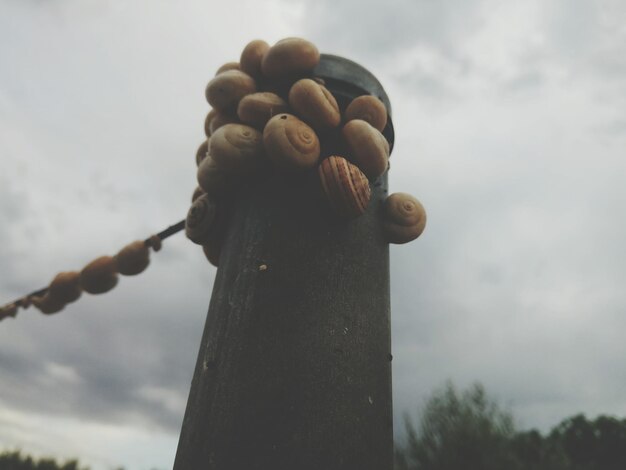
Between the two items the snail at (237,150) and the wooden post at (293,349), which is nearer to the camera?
the wooden post at (293,349)

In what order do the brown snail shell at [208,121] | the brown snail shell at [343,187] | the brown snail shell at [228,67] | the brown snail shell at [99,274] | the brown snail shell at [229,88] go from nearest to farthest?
the brown snail shell at [343,187], the brown snail shell at [229,88], the brown snail shell at [228,67], the brown snail shell at [208,121], the brown snail shell at [99,274]

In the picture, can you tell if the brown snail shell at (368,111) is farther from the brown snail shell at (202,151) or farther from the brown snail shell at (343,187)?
the brown snail shell at (202,151)

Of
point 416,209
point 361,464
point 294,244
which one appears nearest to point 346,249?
point 294,244

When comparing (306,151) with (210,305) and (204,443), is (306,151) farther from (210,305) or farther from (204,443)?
(204,443)

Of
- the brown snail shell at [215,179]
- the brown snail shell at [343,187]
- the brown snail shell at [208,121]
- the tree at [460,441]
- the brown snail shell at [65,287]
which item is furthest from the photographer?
the tree at [460,441]

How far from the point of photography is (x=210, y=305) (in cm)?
193

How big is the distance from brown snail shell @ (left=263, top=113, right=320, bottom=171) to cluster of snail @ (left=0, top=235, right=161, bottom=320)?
1623mm

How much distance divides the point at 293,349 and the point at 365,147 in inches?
35.2

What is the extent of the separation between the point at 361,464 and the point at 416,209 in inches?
44.5

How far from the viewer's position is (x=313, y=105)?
6.56ft

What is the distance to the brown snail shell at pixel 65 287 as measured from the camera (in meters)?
3.66

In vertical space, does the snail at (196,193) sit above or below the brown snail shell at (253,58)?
below

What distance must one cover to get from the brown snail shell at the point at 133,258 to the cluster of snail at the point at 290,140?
3.24 ft

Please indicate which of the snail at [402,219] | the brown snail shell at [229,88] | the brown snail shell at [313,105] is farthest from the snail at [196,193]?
the snail at [402,219]
